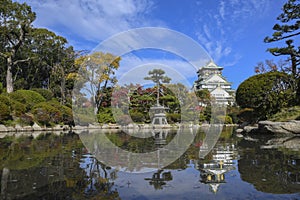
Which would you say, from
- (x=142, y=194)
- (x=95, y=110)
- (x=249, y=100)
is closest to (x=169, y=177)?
(x=142, y=194)

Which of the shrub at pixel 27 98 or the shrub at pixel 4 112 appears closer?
the shrub at pixel 4 112

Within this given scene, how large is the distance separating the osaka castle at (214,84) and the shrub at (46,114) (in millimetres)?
19568

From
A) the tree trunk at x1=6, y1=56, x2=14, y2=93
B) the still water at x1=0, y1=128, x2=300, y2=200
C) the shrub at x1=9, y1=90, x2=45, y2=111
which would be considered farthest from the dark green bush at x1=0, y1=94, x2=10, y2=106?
the still water at x1=0, y1=128, x2=300, y2=200

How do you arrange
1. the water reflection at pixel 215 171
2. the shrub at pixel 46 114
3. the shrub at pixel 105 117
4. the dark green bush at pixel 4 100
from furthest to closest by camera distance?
1. the shrub at pixel 105 117
2. the shrub at pixel 46 114
3. the dark green bush at pixel 4 100
4. the water reflection at pixel 215 171

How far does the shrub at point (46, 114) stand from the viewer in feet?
45.4

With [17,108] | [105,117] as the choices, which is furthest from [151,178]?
[105,117]

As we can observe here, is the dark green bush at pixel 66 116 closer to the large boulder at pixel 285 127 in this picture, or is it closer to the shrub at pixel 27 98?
the shrub at pixel 27 98

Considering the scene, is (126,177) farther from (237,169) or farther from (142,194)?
(237,169)

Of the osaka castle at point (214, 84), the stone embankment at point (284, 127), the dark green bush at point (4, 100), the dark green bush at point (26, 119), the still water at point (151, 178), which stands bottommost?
the still water at point (151, 178)

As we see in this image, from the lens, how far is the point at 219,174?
10.4ft

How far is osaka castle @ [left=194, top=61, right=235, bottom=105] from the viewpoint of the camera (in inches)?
1233

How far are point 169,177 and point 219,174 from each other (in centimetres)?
68

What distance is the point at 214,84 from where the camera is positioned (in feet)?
122

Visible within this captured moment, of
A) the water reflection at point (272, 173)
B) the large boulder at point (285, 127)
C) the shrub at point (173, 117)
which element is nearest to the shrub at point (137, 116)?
the shrub at point (173, 117)
